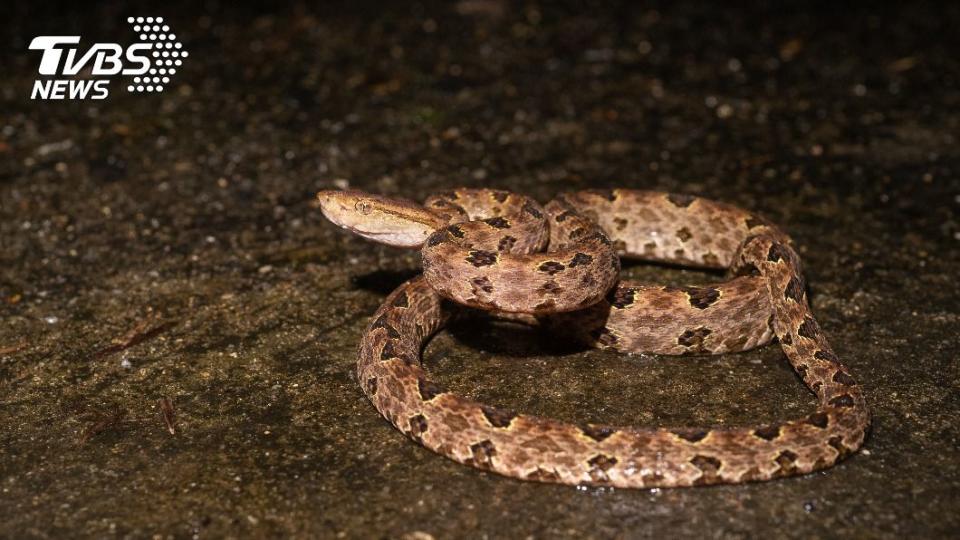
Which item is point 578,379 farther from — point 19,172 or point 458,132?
point 19,172

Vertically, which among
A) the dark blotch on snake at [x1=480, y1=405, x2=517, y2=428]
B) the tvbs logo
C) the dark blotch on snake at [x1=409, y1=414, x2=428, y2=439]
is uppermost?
the dark blotch on snake at [x1=480, y1=405, x2=517, y2=428]

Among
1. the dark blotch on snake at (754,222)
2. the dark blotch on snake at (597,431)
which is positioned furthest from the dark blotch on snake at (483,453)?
the dark blotch on snake at (754,222)

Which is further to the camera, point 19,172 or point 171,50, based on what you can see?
point 171,50

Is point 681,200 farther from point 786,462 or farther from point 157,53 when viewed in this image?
point 157,53

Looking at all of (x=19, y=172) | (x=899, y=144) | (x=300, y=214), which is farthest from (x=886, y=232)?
(x=19, y=172)

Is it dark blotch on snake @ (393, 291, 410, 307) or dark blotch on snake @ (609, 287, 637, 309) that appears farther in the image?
dark blotch on snake @ (393, 291, 410, 307)

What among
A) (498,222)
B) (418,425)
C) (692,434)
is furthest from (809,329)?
(418,425)

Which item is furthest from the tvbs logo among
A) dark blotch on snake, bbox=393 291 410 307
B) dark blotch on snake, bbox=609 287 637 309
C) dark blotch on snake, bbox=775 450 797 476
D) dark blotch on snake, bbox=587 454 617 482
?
dark blotch on snake, bbox=775 450 797 476

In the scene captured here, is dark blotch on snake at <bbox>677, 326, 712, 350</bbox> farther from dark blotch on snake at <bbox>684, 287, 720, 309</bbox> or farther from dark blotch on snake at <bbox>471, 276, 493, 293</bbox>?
dark blotch on snake at <bbox>471, 276, 493, 293</bbox>
